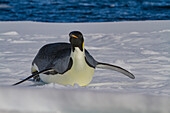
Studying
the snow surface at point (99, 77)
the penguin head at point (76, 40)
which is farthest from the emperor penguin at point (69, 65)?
the snow surface at point (99, 77)

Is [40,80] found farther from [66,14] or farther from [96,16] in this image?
[66,14]

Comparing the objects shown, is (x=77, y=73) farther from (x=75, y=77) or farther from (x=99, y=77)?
(x=99, y=77)

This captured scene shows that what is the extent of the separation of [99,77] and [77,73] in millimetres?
658

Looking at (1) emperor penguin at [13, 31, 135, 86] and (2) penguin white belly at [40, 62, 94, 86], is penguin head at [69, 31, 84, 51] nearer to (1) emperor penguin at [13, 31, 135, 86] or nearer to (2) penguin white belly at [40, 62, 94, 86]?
(1) emperor penguin at [13, 31, 135, 86]

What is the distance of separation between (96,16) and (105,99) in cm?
1208

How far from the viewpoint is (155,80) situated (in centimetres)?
308

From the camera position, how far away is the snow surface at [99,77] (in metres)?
1.36

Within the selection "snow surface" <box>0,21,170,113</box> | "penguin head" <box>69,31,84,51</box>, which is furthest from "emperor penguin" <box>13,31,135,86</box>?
"snow surface" <box>0,21,170,113</box>

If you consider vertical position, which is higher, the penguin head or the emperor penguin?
the penguin head

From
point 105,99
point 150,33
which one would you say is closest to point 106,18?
point 150,33

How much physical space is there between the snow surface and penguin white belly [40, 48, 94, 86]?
0.12 meters

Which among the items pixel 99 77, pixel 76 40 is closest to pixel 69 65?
pixel 76 40

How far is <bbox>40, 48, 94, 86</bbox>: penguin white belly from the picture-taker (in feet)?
8.42

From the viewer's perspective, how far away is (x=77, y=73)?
2.59 metres
